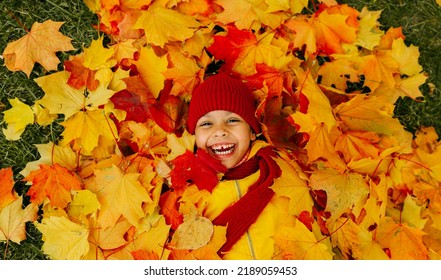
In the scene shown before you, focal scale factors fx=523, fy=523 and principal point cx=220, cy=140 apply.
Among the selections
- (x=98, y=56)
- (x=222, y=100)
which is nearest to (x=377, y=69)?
(x=222, y=100)

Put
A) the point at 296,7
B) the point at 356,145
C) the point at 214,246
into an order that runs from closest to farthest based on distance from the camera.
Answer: the point at 214,246 < the point at 356,145 < the point at 296,7

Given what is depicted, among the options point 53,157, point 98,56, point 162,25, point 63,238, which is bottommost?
point 63,238

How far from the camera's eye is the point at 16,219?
2.11 metres

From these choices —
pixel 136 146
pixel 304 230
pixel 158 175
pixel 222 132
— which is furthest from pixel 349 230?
pixel 136 146

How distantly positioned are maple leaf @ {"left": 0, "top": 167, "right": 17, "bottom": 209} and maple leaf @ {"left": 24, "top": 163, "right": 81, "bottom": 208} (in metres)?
0.09

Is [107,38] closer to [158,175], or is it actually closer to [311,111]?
[158,175]

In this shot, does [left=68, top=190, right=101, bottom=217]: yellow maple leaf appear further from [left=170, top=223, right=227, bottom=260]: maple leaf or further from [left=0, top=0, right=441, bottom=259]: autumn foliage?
[left=170, top=223, right=227, bottom=260]: maple leaf

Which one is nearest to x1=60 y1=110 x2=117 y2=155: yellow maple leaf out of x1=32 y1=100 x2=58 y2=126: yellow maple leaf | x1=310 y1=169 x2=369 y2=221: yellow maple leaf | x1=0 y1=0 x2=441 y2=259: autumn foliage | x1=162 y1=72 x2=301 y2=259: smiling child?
x1=0 y1=0 x2=441 y2=259: autumn foliage

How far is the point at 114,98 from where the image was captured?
83.7 inches

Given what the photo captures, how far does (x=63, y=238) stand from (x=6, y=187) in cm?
33

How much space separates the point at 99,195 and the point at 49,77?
0.52 metres

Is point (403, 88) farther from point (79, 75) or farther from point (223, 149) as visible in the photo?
point (79, 75)

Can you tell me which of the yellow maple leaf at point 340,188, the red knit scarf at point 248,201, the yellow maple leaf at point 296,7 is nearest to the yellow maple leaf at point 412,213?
the yellow maple leaf at point 340,188

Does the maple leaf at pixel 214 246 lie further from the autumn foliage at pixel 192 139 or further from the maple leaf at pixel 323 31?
the maple leaf at pixel 323 31
